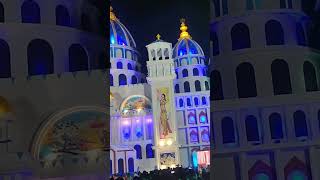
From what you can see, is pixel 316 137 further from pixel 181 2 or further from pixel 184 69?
pixel 184 69

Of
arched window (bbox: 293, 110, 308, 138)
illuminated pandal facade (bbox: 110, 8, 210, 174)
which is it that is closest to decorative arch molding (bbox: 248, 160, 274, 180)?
arched window (bbox: 293, 110, 308, 138)

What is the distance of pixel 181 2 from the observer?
10.3 feet

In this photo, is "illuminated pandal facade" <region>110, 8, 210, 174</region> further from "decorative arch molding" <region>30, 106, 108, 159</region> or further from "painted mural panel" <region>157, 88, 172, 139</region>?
"decorative arch molding" <region>30, 106, 108, 159</region>

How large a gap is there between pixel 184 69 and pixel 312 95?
9.92ft

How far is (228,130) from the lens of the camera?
313 cm

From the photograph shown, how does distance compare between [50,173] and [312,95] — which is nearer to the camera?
[50,173]

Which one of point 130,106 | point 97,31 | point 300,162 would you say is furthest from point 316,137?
point 130,106

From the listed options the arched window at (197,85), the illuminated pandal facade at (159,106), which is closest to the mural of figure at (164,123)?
the illuminated pandal facade at (159,106)

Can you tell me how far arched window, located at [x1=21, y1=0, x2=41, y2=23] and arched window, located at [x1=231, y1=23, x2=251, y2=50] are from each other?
1.45 meters

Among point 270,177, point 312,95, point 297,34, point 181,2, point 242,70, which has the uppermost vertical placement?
point 181,2

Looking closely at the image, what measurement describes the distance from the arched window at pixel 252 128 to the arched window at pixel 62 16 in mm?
1497

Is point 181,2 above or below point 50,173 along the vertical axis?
above

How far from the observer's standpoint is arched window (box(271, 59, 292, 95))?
123 inches

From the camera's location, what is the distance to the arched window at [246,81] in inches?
123
